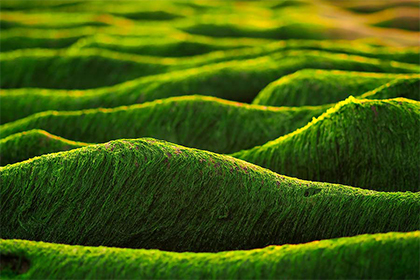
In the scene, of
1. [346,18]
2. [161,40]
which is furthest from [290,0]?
[161,40]

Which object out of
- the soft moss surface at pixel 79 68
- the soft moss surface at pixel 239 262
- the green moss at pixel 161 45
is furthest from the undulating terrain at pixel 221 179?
the green moss at pixel 161 45

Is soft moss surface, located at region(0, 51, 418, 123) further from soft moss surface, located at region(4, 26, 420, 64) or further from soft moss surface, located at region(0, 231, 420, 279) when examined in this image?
soft moss surface, located at region(0, 231, 420, 279)

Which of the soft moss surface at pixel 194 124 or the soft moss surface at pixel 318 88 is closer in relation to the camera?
the soft moss surface at pixel 194 124

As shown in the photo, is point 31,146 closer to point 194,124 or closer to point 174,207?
point 194,124

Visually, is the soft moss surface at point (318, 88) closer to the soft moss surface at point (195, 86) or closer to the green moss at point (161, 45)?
the soft moss surface at point (195, 86)

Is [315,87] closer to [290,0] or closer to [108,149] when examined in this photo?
[108,149]

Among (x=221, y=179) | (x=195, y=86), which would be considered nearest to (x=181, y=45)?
(x=195, y=86)
